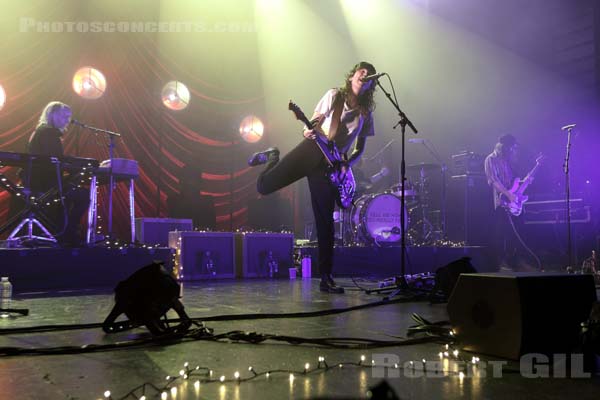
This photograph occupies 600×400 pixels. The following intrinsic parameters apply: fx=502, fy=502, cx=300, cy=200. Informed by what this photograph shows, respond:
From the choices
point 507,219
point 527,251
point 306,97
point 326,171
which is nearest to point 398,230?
point 507,219

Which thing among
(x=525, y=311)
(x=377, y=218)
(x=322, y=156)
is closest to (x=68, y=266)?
(x=322, y=156)

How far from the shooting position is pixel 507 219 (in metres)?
8.11

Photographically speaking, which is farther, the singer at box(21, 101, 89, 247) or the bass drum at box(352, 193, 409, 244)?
the bass drum at box(352, 193, 409, 244)

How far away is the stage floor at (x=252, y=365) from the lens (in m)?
1.46

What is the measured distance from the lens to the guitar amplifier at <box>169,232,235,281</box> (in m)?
6.40

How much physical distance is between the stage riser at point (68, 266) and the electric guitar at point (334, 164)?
99.4 inches

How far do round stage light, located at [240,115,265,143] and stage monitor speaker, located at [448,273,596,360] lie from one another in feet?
29.6

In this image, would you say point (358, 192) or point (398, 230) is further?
point (358, 192)

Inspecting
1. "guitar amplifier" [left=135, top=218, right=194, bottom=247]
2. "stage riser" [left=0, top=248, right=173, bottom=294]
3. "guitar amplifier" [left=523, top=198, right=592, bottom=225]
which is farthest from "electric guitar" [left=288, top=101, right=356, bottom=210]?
"guitar amplifier" [left=523, top=198, right=592, bottom=225]

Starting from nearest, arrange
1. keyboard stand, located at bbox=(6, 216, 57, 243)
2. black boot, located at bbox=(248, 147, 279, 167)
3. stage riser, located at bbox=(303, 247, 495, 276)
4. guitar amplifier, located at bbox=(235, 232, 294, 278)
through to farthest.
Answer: black boot, located at bbox=(248, 147, 279, 167) → keyboard stand, located at bbox=(6, 216, 57, 243) → guitar amplifier, located at bbox=(235, 232, 294, 278) → stage riser, located at bbox=(303, 247, 495, 276)

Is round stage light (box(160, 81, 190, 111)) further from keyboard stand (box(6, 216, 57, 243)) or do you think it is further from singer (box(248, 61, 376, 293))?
singer (box(248, 61, 376, 293))

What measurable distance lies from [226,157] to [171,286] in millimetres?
8471

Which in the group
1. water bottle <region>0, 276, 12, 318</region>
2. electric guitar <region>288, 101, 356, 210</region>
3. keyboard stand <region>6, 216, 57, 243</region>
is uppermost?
electric guitar <region>288, 101, 356, 210</region>

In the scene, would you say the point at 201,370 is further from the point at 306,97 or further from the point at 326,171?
the point at 306,97
